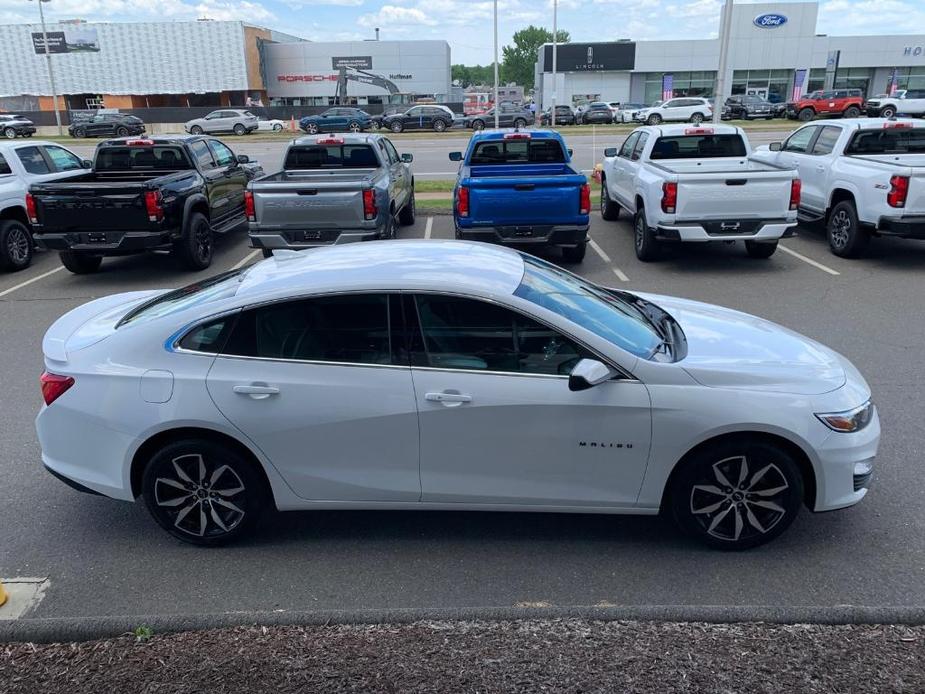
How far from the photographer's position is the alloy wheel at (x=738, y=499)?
12.1ft

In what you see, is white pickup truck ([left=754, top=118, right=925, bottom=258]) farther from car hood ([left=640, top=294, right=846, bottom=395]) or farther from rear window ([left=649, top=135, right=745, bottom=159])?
car hood ([left=640, top=294, right=846, bottom=395])

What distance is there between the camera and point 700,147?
467 inches

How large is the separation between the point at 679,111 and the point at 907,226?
3701 cm

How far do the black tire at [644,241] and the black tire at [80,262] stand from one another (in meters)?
7.93

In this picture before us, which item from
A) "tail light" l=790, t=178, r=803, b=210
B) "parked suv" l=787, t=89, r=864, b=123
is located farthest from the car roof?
"parked suv" l=787, t=89, r=864, b=123

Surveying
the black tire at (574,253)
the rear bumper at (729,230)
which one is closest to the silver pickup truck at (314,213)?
the black tire at (574,253)

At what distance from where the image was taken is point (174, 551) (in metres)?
4.01

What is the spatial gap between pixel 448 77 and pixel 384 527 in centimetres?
6757

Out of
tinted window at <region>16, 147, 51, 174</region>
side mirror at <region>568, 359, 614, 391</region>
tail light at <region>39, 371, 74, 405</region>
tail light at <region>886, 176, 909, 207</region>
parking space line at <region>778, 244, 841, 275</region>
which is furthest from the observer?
tinted window at <region>16, 147, 51, 174</region>

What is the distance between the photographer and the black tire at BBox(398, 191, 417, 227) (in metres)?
13.5

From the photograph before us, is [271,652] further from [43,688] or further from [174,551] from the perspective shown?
[174,551]

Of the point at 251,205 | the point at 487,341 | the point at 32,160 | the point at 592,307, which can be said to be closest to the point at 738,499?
the point at 592,307

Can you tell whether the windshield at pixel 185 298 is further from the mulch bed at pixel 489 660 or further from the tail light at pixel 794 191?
the tail light at pixel 794 191

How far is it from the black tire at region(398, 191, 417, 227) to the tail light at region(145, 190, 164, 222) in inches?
181
